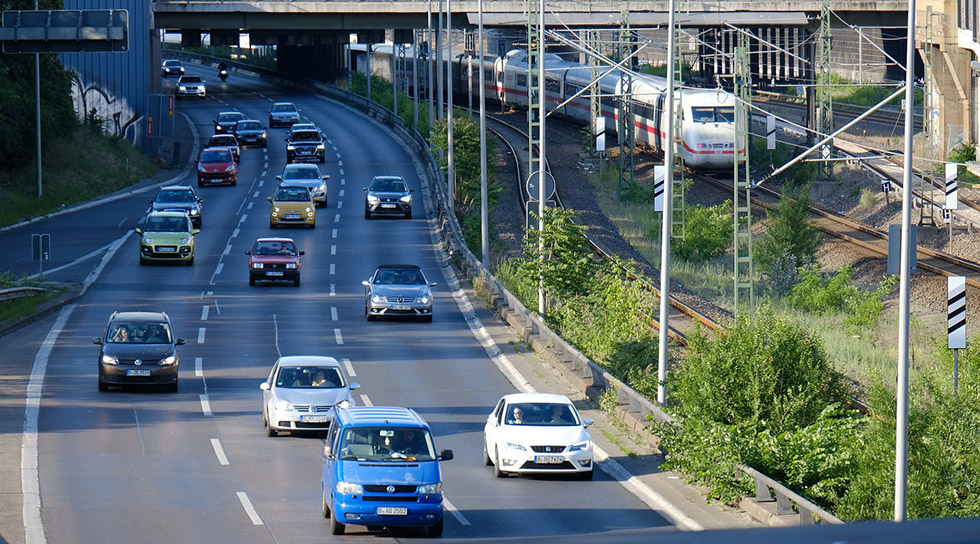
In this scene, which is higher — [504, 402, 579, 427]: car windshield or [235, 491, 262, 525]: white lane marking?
[504, 402, 579, 427]: car windshield

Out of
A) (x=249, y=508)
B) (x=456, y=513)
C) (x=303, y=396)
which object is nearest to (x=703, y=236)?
(x=303, y=396)

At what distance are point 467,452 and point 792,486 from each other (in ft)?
21.1

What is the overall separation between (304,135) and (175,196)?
21.8m

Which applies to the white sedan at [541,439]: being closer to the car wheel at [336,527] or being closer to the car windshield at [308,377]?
the car windshield at [308,377]

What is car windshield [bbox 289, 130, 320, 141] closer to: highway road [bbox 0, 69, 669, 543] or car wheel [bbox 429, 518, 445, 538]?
highway road [bbox 0, 69, 669, 543]

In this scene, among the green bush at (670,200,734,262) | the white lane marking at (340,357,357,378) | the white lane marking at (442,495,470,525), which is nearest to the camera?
the white lane marking at (442,495,470,525)

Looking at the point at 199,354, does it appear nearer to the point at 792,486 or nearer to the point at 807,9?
the point at 792,486

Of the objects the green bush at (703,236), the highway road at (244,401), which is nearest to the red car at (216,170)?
the highway road at (244,401)

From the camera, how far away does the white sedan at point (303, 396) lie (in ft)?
79.0

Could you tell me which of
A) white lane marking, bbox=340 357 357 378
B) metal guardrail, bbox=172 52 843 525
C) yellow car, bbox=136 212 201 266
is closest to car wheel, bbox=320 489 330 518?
metal guardrail, bbox=172 52 843 525

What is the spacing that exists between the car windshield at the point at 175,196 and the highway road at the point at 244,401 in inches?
74.8

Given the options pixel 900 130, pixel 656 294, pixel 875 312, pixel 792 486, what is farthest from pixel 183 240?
pixel 900 130

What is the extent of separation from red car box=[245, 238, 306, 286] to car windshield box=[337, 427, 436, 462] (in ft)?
A: 82.8

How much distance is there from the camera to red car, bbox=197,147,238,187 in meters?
65.9
